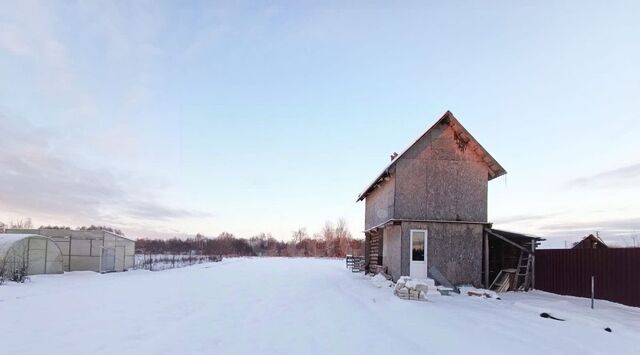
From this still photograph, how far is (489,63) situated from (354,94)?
5.55 meters

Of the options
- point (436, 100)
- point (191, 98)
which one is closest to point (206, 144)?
point (191, 98)

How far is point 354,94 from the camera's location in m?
19.7

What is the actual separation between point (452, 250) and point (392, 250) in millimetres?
3264

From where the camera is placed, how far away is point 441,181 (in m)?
20.1

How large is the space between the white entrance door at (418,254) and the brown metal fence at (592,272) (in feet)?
16.8

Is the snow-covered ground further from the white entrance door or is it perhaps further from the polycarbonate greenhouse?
the polycarbonate greenhouse

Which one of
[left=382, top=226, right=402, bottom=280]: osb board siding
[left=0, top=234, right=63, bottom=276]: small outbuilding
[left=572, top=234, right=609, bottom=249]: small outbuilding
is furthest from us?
[left=572, top=234, right=609, bottom=249]: small outbuilding

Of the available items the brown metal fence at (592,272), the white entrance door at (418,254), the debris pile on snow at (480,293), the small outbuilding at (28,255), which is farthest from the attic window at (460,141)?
the small outbuilding at (28,255)

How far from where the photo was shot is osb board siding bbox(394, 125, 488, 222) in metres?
19.8

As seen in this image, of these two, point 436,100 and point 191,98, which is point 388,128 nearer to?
point 436,100

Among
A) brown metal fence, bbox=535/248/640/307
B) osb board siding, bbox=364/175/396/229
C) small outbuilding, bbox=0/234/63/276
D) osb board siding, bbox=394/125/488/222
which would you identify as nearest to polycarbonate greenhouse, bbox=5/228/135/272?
small outbuilding, bbox=0/234/63/276

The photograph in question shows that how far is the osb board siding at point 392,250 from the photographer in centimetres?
2031

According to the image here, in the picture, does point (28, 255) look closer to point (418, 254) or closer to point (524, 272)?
point (418, 254)

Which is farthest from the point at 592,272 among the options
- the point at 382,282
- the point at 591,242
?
the point at 591,242
